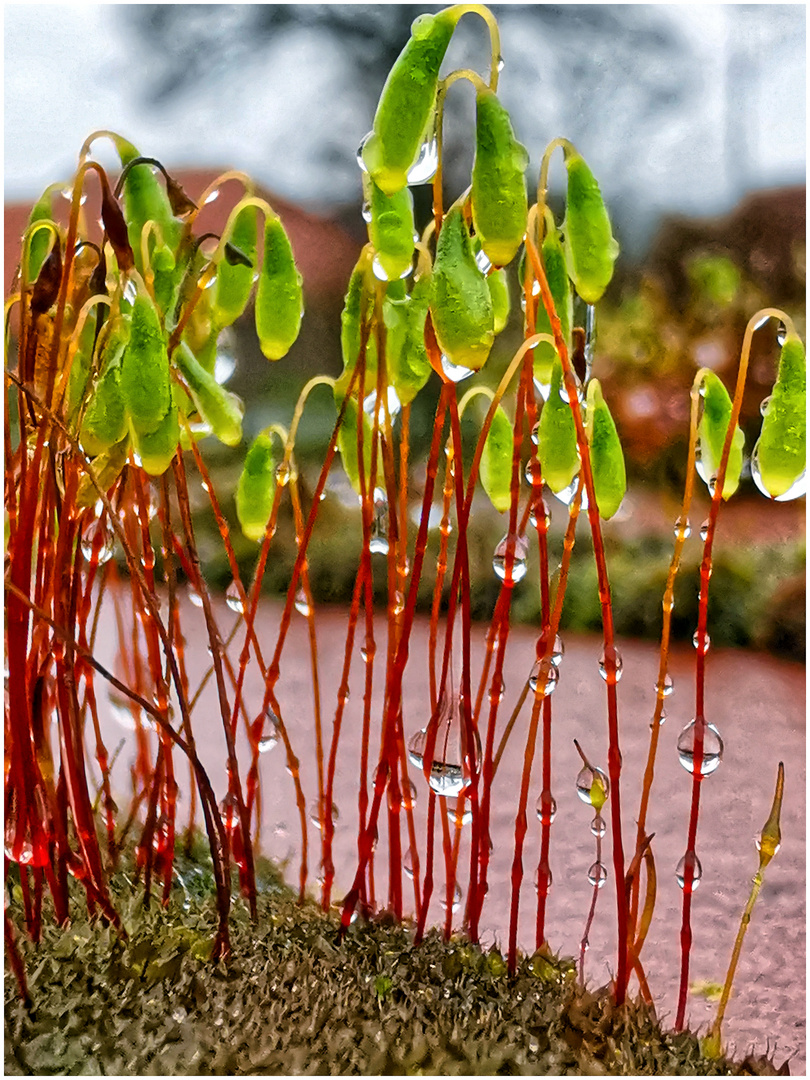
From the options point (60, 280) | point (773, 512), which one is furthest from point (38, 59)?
point (773, 512)

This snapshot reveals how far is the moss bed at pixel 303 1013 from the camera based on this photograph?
1.73 feet

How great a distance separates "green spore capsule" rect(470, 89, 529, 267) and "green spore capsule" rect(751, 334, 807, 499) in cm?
17

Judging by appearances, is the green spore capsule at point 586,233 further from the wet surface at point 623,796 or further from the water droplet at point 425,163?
the wet surface at point 623,796

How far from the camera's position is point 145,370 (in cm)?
44

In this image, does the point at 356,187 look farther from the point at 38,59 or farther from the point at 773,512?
the point at 773,512

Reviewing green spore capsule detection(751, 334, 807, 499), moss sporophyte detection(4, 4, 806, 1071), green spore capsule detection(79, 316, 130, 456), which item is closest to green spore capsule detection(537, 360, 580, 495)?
moss sporophyte detection(4, 4, 806, 1071)

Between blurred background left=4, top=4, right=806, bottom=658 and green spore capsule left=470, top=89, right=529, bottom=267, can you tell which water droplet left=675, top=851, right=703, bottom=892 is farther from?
green spore capsule left=470, top=89, right=529, bottom=267

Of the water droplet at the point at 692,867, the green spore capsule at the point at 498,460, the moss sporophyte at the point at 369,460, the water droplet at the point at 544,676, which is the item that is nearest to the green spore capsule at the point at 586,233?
the moss sporophyte at the point at 369,460

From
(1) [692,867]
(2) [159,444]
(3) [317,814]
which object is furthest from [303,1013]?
(2) [159,444]

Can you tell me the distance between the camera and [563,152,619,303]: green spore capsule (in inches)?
18.9

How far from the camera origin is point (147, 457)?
1.50 feet

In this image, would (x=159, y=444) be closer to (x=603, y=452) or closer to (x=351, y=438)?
(x=351, y=438)

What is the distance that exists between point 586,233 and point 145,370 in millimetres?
240

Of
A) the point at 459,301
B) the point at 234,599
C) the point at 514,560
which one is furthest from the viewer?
the point at 234,599
